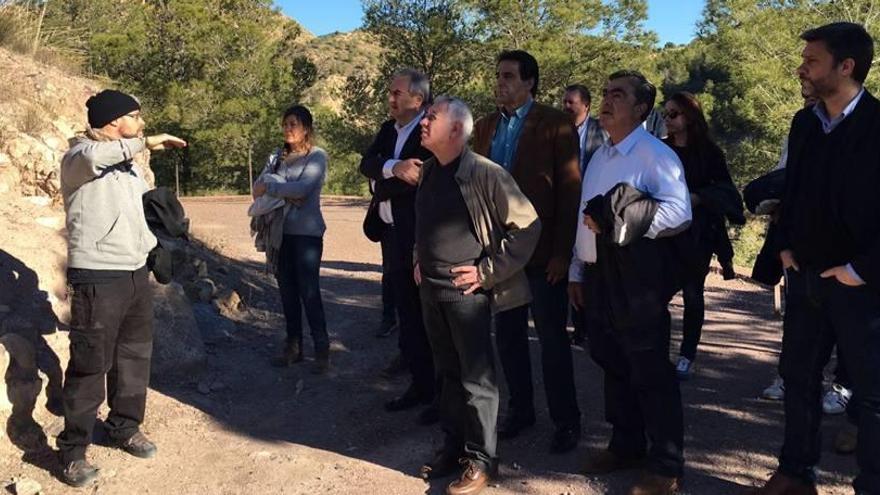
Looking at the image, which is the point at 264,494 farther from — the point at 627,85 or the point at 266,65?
the point at 266,65

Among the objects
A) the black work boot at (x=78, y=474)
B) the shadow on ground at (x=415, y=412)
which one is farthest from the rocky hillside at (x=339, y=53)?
the black work boot at (x=78, y=474)

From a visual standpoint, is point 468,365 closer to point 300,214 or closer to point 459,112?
point 459,112

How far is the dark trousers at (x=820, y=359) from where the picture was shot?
2928 mm

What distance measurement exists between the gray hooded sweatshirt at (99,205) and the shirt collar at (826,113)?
9.84ft

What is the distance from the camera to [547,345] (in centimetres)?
393

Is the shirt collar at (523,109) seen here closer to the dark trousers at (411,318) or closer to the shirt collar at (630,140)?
the shirt collar at (630,140)

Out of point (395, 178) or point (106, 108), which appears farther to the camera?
point (395, 178)

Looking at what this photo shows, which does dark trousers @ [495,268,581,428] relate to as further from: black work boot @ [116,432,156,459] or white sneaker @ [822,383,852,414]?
black work boot @ [116,432,156,459]

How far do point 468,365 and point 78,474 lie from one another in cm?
193

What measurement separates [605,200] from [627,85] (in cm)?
52

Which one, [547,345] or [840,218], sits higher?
[840,218]

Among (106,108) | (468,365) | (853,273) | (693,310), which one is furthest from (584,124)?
(106,108)

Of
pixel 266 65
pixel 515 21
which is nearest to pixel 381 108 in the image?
pixel 515 21

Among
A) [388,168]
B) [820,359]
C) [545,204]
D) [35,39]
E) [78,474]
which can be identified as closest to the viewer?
[820,359]
